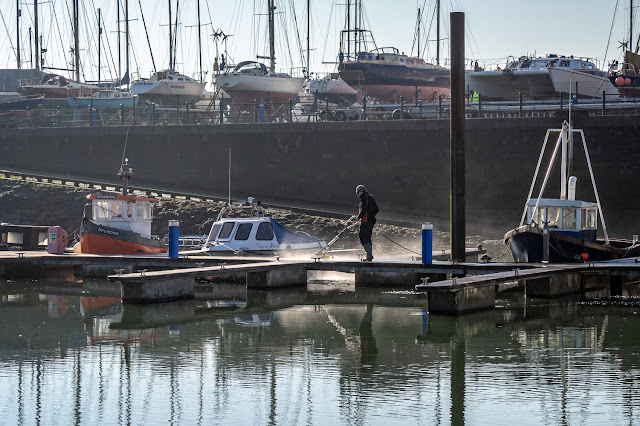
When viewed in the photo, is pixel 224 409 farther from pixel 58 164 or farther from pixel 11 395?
pixel 58 164

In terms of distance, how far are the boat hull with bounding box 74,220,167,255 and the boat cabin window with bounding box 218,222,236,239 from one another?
7.98 ft

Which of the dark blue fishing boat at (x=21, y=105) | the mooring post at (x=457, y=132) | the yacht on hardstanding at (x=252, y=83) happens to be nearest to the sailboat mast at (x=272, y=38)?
the yacht on hardstanding at (x=252, y=83)

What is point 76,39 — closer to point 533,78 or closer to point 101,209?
point 533,78

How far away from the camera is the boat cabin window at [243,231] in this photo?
26578 millimetres

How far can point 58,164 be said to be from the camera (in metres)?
48.8

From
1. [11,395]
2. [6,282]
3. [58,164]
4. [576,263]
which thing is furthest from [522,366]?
[58,164]

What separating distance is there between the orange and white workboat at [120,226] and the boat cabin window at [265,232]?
3.24 m

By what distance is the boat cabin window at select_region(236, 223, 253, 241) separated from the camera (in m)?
26.6

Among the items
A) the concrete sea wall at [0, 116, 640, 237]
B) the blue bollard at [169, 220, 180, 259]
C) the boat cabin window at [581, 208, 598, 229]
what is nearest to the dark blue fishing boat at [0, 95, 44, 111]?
the concrete sea wall at [0, 116, 640, 237]

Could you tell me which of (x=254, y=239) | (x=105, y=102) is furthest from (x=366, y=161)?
(x=105, y=102)

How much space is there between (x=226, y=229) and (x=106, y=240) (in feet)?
10.6

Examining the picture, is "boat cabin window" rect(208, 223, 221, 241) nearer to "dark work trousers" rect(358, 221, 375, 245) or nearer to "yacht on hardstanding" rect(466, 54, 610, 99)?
"dark work trousers" rect(358, 221, 375, 245)

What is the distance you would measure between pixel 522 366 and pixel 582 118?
22.1m

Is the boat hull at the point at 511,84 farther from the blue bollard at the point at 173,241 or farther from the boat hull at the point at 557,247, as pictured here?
the blue bollard at the point at 173,241
